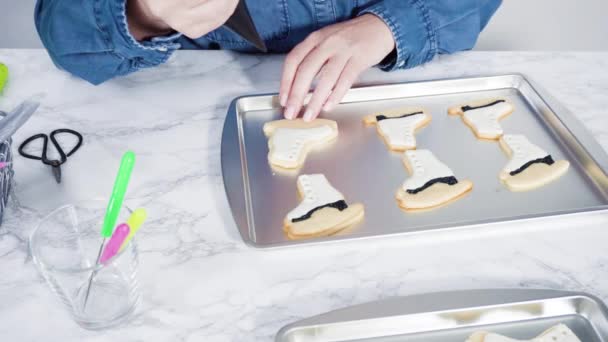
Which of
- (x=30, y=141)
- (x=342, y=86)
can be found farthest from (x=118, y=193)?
(x=342, y=86)

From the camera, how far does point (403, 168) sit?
3.00ft

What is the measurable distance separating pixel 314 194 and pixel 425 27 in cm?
45

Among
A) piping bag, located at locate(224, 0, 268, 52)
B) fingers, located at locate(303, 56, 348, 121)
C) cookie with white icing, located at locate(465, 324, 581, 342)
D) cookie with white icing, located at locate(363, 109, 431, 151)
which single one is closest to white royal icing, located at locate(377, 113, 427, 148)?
cookie with white icing, located at locate(363, 109, 431, 151)

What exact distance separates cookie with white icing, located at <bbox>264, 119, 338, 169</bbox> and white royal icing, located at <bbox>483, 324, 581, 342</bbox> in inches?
14.9

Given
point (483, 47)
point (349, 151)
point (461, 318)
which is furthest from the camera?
point (483, 47)

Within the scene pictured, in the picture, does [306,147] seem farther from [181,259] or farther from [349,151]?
[181,259]

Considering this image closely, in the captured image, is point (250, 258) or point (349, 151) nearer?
point (250, 258)

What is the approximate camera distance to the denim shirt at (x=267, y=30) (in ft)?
3.31

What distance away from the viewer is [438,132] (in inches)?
38.8

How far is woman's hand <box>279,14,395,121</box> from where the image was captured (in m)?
1.01

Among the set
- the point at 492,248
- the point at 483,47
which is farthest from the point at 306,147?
the point at 483,47

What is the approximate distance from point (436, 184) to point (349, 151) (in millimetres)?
154

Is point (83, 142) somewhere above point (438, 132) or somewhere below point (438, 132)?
below

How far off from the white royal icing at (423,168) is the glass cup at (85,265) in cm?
38
